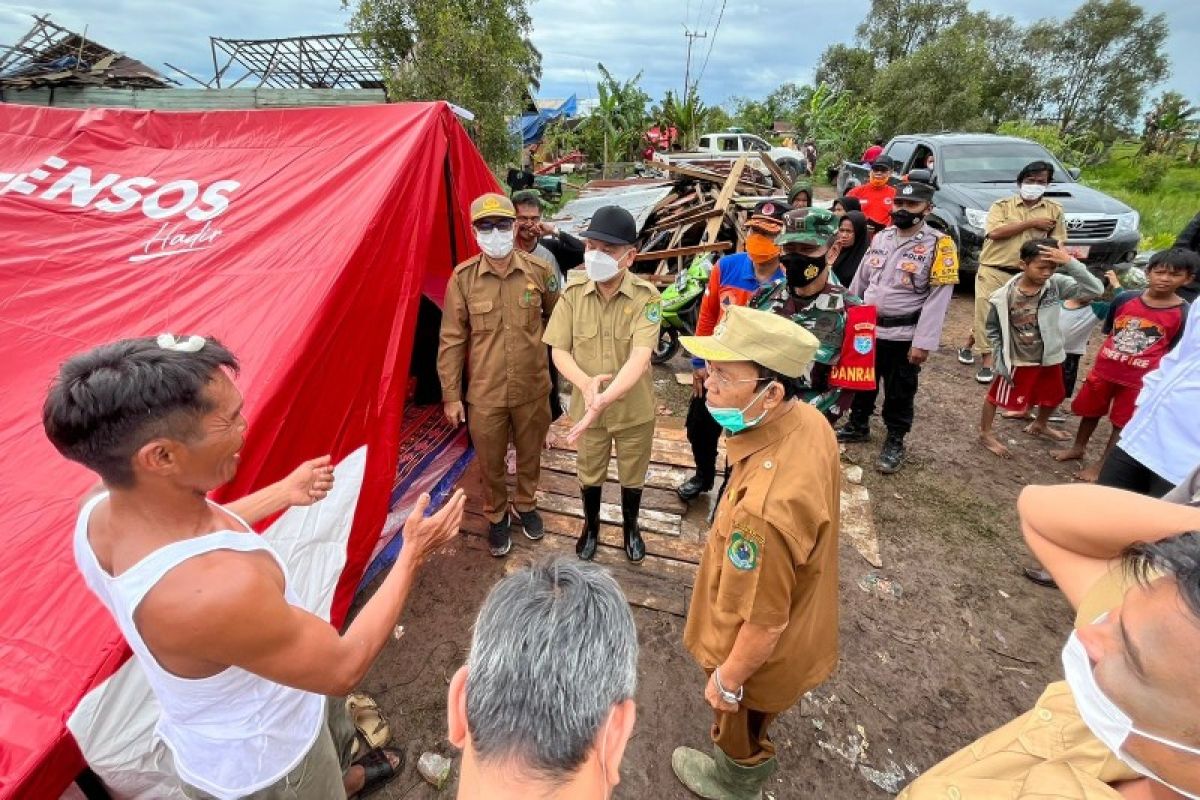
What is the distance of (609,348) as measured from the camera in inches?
114

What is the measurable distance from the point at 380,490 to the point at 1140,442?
358 centimetres

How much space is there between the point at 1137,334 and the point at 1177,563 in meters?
3.82

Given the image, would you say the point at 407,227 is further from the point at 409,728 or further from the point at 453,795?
the point at 453,795

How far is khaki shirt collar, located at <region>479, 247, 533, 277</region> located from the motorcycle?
9.45 feet

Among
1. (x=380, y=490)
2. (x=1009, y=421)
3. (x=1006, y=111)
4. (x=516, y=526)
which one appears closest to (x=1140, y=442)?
(x=1009, y=421)

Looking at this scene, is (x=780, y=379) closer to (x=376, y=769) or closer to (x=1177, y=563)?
(x=1177, y=563)

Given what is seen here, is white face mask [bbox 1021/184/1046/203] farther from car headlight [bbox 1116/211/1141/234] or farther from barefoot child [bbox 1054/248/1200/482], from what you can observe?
car headlight [bbox 1116/211/1141/234]

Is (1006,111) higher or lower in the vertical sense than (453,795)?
higher

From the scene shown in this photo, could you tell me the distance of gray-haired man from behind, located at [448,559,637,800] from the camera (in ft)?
2.67


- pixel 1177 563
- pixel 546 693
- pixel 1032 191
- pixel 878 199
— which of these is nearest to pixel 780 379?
pixel 1177 563

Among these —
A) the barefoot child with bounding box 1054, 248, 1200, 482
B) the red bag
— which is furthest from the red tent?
the barefoot child with bounding box 1054, 248, 1200, 482

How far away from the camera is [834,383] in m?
3.65

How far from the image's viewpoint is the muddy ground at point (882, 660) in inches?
89.5

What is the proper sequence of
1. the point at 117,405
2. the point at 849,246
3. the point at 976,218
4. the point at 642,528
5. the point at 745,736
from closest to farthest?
the point at 117,405 < the point at 745,736 < the point at 642,528 < the point at 849,246 < the point at 976,218
